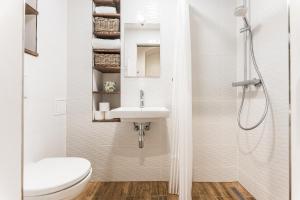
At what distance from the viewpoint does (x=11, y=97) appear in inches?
26.3

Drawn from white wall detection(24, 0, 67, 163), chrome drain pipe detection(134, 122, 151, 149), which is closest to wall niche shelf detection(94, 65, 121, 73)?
white wall detection(24, 0, 67, 163)

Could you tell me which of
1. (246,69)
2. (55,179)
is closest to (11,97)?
(55,179)

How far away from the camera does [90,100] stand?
2346 mm

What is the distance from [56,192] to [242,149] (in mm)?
1840

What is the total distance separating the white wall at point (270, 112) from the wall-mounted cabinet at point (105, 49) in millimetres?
1400

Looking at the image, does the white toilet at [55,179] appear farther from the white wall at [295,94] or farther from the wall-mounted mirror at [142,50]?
the wall-mounted mirror at [142,50]

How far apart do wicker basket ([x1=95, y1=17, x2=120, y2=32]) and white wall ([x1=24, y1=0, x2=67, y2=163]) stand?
351 mm

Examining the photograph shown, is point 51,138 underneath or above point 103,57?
underneath

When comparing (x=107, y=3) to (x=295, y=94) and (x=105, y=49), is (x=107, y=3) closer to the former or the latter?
(x=105, y=49)

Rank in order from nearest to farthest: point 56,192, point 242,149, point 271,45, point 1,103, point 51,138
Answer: point 1,103
point 56,192
point 271,45
point 51,138
point 242,149

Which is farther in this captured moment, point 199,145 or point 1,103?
point 199,145

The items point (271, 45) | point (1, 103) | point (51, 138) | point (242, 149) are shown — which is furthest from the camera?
point (242, 149)

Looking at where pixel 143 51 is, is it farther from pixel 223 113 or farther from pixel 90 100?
pixel 223 113

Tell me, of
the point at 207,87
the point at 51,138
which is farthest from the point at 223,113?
the point at 51,138
